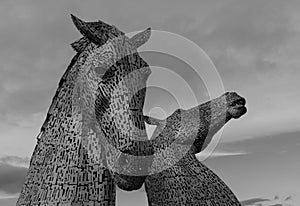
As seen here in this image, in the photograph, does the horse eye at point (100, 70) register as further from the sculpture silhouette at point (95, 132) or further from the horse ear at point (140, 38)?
the horse ear at point (140, 38)

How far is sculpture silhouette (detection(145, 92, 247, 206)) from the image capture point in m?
2.92

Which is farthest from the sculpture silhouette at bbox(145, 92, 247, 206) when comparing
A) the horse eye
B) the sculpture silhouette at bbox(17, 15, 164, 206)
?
the horse eye

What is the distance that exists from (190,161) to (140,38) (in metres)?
1.35

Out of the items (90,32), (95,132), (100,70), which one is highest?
(90,32)

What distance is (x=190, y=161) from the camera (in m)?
3.16

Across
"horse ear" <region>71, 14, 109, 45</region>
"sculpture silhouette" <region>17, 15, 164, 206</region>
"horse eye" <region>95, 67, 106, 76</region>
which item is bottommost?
"sculpture silhouette" <region>17, 15, 164, 206</region>

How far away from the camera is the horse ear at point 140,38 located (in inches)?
83.0

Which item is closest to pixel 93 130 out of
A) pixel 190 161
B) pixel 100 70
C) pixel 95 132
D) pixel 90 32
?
pixel 95 132

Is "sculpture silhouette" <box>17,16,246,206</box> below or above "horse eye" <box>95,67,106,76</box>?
below

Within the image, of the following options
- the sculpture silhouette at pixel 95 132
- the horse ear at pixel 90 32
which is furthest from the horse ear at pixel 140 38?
the horse ear at pixel 90 32

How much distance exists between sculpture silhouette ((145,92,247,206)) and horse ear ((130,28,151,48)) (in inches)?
36.0

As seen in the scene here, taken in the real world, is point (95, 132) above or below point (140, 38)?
below

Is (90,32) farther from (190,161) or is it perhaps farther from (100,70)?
(190,161)

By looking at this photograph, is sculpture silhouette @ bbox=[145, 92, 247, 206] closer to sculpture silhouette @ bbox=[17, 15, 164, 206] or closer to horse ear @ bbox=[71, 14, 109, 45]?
sculpture silhouette @ bbox=[17, 15, 164, 206]
